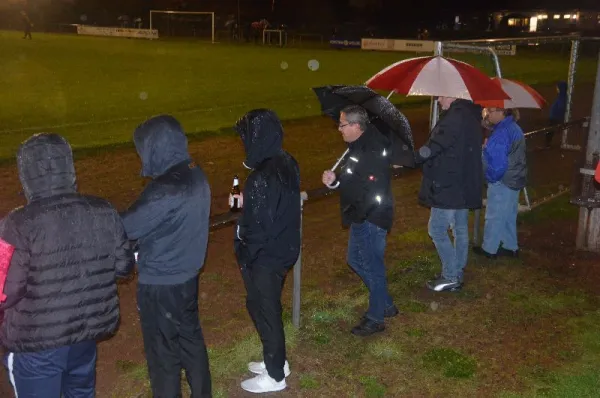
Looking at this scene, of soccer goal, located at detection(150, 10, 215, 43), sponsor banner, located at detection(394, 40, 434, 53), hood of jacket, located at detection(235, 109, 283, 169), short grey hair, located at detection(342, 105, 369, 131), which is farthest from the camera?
soccer goal, located at detection(150, 10, 215, 43)

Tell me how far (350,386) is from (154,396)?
1.40m

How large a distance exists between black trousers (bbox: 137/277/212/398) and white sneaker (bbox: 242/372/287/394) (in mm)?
490

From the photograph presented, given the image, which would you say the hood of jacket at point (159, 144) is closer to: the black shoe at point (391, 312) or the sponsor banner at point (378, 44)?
the black shoe at point (391, 312)

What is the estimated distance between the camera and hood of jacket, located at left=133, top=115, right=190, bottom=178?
376 cm

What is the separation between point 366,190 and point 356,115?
1.85 feet

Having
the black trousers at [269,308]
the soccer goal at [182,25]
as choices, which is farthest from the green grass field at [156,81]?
the soccer goal at [182,25]

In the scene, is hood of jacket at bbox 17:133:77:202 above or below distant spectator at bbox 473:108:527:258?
above

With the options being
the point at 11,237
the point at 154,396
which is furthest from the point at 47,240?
the point at 154,396

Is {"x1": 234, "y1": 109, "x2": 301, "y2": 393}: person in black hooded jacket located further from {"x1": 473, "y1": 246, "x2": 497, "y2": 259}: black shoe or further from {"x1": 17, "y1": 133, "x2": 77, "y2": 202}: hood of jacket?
{"x1": 473, "y1": 246, "x2": 497, "y2": 259}: black shoe

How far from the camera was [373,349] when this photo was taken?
5.36 meters

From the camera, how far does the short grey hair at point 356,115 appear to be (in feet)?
16.5

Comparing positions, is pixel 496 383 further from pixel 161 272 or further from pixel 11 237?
pixel 11 237

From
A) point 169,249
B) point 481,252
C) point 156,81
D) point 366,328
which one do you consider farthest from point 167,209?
point 156,81

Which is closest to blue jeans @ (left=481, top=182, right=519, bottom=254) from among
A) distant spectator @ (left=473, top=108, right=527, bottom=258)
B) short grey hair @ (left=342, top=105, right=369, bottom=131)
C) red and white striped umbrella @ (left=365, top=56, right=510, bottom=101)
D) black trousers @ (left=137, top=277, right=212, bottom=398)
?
distant spectator @ (left=473, top=108, right=527, bottom=258)
